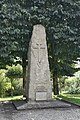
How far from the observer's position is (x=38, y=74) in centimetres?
1160

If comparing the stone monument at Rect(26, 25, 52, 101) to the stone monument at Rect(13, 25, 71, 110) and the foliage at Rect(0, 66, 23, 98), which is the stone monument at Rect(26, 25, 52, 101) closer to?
the stone monument at Rect(13, 25, 71, 110)

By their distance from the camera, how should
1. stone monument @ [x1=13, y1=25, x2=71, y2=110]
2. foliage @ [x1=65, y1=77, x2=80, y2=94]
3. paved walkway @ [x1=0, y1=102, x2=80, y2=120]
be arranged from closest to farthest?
paved walkway @ [x1=0, y1=102, x2=80, y2=120] < stone monument @ [x1=13, y1=25, x2=71, y2=110] < foliage @ [x1=65, y1=77, x2=80, y2=94]

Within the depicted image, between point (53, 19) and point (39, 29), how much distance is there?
6.96 feet

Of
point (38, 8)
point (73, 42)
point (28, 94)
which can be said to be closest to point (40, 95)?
point (28, 94)

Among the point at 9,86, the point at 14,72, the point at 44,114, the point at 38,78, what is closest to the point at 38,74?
the point at 38,78

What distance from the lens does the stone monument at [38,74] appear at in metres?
11.4

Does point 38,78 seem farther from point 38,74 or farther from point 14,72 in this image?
point 14,72

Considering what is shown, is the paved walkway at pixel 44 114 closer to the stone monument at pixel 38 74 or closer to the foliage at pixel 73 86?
the stone monument at pixel 38 74

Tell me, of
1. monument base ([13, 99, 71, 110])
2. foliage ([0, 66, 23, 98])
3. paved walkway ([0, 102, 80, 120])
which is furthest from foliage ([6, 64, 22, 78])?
paved walkway ([0, 102, 80, 120])

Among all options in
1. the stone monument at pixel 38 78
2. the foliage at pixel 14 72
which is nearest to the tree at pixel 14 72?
the foliage at pixel 14 72

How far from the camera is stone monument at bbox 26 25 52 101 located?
11430 mm

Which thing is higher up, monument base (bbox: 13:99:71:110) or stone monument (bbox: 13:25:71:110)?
stone monument (bbox: 13:25:71:110)

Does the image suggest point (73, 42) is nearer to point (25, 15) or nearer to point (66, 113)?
point (25, 15)

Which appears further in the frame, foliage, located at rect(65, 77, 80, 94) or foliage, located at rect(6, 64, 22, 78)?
foliage, located at rect(65, 77, 80, 94)
